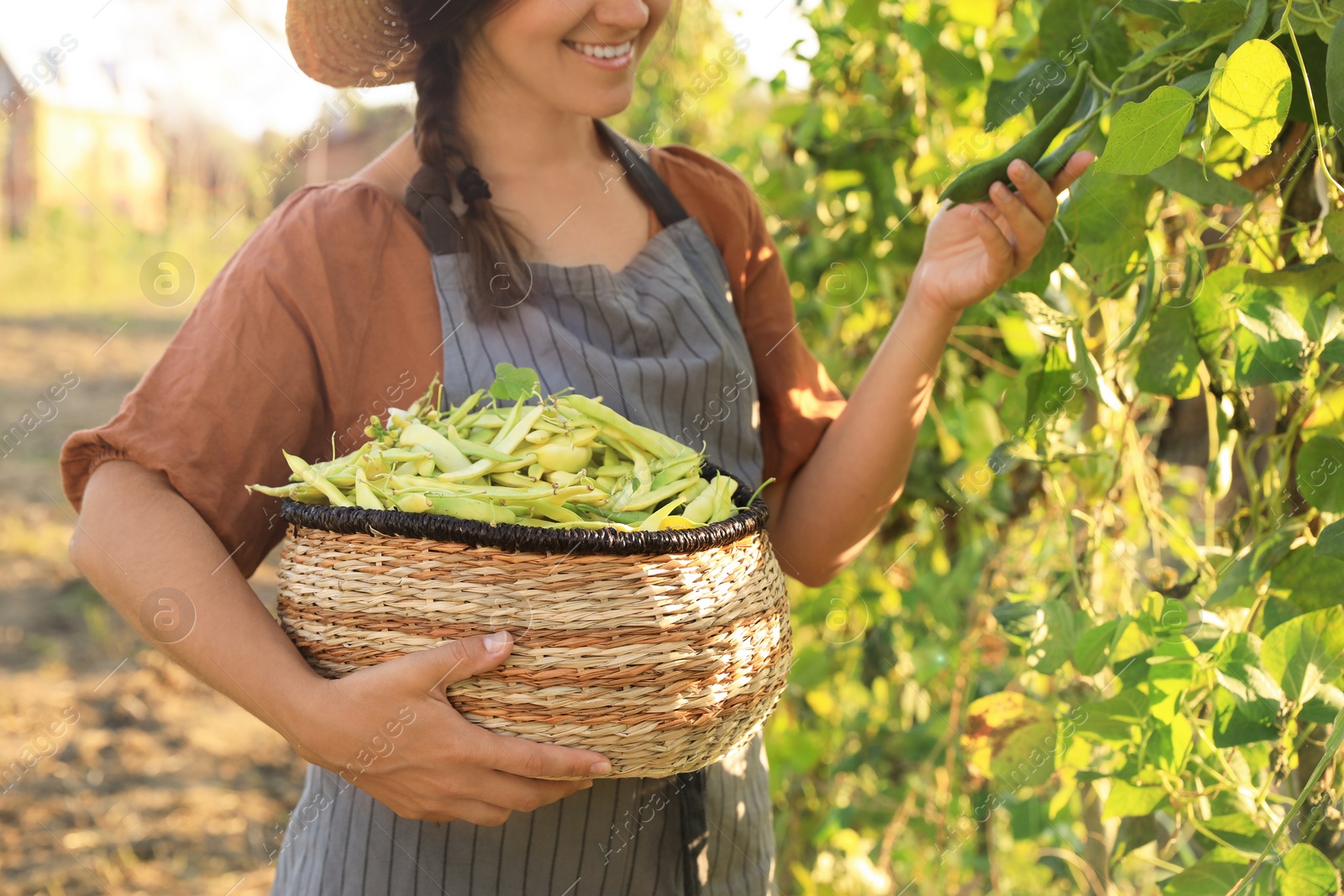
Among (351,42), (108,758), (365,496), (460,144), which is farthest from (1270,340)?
(108,758)

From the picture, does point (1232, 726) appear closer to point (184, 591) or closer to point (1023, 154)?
point (1023, 154)

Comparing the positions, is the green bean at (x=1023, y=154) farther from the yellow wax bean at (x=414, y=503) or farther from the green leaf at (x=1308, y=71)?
the yellow wax bean at (x=414, y=503)

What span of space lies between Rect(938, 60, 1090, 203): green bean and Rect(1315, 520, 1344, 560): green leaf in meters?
0.35

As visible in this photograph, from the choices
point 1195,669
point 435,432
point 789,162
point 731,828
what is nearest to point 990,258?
point 1195,669

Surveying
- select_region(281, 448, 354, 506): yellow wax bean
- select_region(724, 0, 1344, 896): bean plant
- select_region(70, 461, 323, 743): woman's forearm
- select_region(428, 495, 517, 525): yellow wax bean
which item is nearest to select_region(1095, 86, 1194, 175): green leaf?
select_region(724, 0, 1344, 896): bean plant

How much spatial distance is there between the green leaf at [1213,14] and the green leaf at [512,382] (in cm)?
54

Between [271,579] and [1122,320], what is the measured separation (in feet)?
9.98

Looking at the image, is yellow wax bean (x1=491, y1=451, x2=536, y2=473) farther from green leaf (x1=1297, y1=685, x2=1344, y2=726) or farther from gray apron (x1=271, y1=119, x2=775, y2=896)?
green leaf (x1=1297, y1=685, x2=1344, y2=726)

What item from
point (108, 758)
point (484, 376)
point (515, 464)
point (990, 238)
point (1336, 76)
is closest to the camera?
point (1336, 76)

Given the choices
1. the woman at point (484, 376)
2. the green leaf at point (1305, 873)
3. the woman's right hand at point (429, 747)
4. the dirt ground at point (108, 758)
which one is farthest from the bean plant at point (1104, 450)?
the dirt ground at point (108, 758)

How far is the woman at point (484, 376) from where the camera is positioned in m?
0.83

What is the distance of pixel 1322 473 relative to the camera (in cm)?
74

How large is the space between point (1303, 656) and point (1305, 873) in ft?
0.46

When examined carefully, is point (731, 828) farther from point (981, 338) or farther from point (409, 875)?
point (981, 338)
